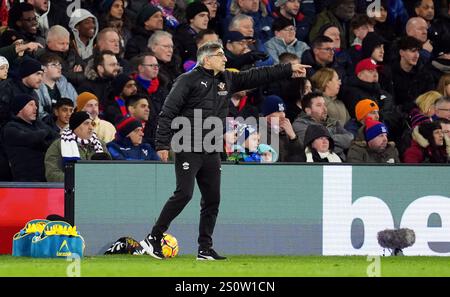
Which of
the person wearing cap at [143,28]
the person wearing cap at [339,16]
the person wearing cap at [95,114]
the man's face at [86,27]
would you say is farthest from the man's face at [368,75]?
the person wearing cap at [95,114]

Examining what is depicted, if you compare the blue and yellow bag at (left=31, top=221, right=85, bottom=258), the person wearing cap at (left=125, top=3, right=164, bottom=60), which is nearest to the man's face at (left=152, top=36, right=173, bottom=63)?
the person wearing cap at (left=125, top=3, right=164, bottom=60)

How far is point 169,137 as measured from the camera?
583 inches

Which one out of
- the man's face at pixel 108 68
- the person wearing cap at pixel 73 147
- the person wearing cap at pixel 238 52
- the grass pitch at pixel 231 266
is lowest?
the grass pitch at pixel 231 266

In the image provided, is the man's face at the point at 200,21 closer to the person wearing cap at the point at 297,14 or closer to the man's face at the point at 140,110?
the person wearing cap at the point at 297,14

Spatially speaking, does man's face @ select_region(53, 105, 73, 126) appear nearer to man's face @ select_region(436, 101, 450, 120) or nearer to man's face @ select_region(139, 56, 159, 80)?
man's face @ select_region(139, 56, 159, 80)

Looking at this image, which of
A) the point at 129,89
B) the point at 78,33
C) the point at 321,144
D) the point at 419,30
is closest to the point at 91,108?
the point at 129,89

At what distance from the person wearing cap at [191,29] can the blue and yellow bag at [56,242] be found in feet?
17.7

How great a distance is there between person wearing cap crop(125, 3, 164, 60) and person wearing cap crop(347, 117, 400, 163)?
352cm

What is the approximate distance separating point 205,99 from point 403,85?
298 inches

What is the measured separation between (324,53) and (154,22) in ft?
8.15

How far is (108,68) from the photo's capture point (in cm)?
1911

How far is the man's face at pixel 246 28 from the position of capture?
807 inches

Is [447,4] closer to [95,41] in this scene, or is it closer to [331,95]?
[331,95]

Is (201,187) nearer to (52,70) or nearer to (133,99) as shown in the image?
(133,99)
